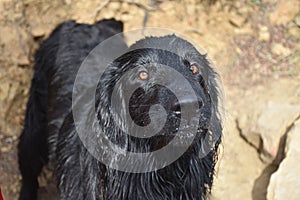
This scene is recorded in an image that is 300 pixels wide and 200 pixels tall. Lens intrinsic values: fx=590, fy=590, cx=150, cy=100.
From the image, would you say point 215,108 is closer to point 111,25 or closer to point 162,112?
point 162,112

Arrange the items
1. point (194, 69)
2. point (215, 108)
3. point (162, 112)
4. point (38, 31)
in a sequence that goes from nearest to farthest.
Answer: point (162, 112), point (194, 69), point (215, 108), point (38, 31)

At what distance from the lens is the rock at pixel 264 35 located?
20.1 ft

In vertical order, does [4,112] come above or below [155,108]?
below

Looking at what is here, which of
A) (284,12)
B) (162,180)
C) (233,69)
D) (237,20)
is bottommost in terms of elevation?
(162,180)

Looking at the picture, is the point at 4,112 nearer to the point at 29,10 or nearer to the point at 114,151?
the point at 29,10

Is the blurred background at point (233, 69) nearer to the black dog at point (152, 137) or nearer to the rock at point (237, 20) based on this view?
the rock at point (237, 20)

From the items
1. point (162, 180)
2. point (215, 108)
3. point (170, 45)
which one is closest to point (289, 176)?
A: point (215, 108)

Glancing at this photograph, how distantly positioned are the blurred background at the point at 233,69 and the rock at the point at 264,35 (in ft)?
0.03

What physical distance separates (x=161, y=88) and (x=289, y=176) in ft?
5.98

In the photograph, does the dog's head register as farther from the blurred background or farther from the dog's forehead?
the blurred background

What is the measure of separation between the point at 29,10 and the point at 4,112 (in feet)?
3.60

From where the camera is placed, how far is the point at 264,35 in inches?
241

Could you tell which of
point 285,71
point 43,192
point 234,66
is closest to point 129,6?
point 234,66

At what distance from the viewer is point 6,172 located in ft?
17.9
